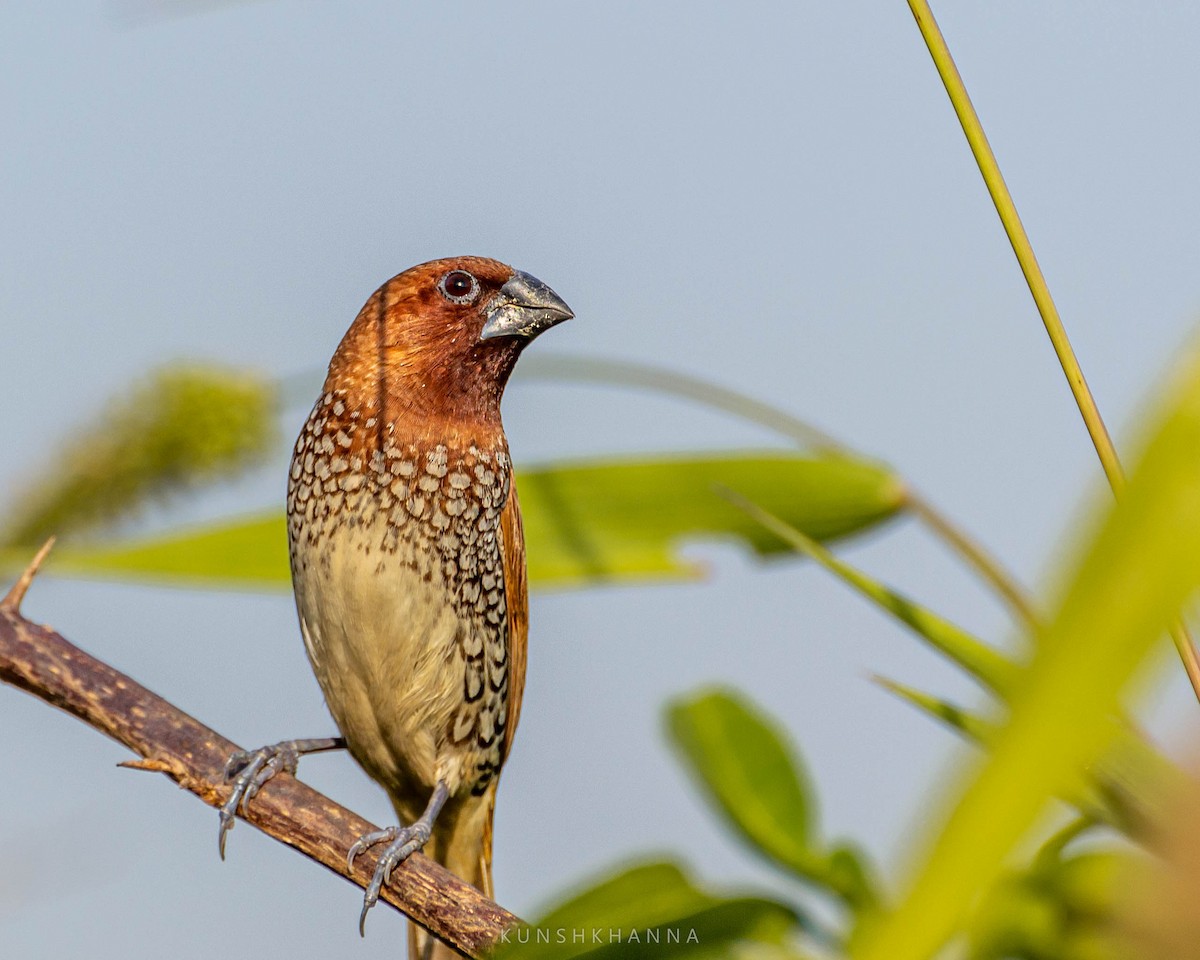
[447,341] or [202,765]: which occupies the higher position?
[447,341]

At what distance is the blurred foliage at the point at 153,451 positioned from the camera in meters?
2.06

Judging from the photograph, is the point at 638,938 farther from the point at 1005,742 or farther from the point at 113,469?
the point at 113,469

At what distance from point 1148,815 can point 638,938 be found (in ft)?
1.65

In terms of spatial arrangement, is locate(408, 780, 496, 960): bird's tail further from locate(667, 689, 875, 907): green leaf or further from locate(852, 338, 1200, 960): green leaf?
locate(852, 338, 1200, 960): green leaf

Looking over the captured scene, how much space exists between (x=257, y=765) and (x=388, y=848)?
35 centimetres

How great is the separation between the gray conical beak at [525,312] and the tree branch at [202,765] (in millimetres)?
1253

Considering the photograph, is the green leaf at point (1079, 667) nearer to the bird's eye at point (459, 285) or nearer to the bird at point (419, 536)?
the bird at point (419, 536)

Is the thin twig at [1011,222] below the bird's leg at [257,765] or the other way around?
the other way around

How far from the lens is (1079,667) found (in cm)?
37

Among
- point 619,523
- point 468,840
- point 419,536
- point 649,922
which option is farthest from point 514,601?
point 649,922

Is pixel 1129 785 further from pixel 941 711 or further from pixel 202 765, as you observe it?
pixel 202 765

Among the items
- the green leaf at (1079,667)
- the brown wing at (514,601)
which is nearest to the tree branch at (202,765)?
the brown wing at (514,601)

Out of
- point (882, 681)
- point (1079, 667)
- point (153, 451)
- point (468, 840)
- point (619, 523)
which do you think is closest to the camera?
point (1079, 667)

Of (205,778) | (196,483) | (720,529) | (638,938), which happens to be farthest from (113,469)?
(638,938)
